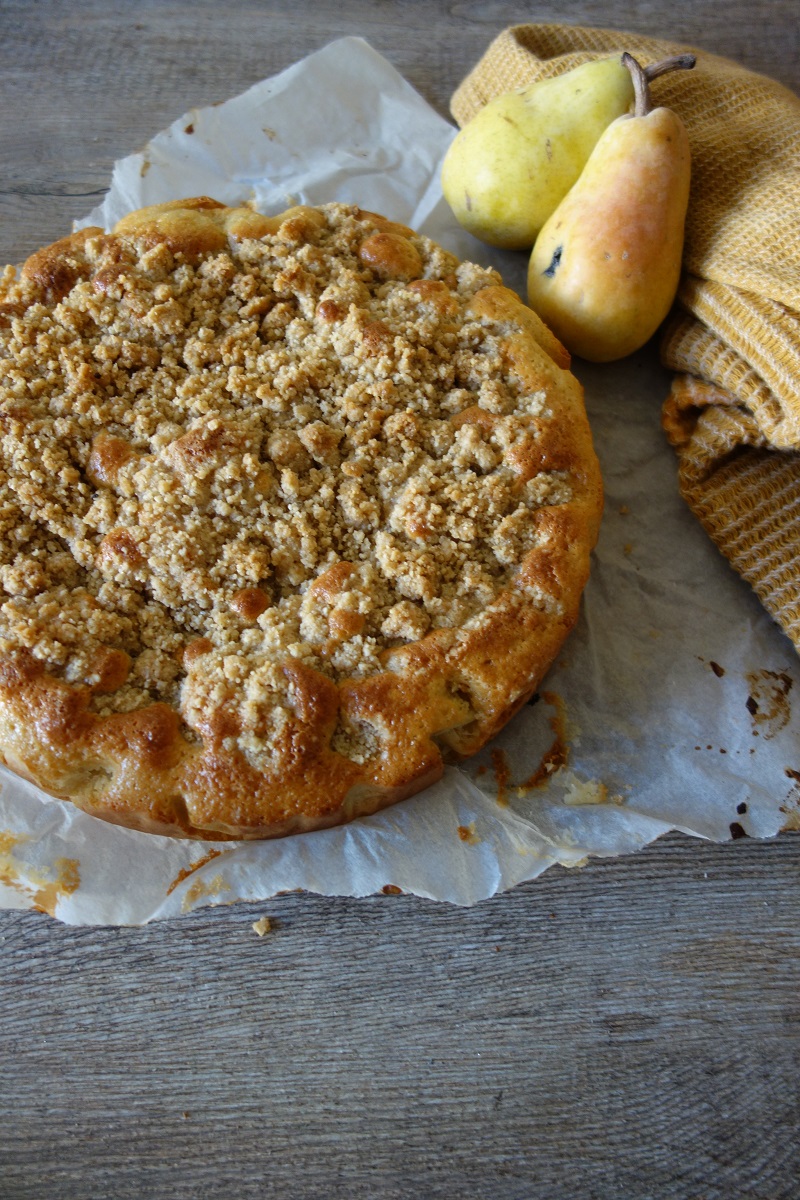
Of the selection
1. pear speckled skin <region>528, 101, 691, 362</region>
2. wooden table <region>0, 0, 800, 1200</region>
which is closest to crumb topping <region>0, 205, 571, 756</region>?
pear speckled skin <region>528, 101, 691, 362</region>

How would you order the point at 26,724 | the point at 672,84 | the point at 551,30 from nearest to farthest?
the point at 26,724 < the point at 672,84 < the point at 551,30

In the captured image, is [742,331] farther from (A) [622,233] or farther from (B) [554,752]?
(B) [554,752]

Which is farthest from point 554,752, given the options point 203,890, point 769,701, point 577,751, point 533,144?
point 533,144

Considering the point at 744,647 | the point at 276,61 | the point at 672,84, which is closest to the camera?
the point at 744,647

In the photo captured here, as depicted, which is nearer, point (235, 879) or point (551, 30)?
point (235, 879)

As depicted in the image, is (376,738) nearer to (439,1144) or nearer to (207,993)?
(207,993)

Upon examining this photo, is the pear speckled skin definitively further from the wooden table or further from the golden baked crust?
the wooden table

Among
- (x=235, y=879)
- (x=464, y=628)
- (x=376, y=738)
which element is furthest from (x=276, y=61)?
(x=235, y=879)
